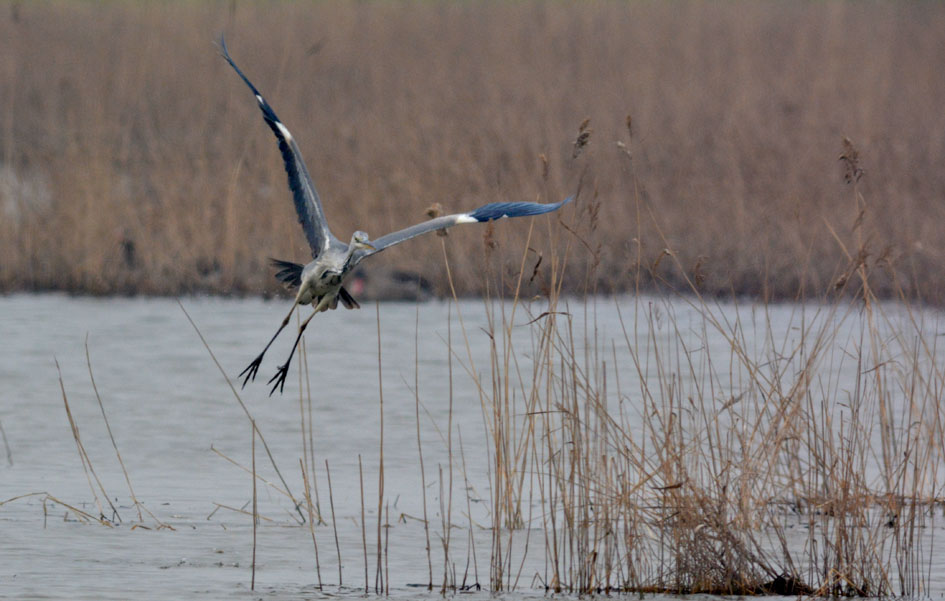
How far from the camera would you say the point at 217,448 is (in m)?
6.58

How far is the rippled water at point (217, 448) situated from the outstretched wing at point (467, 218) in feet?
1.05

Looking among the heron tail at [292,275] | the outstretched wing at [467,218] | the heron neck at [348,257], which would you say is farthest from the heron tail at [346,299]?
the outstretched wing at [467,218]

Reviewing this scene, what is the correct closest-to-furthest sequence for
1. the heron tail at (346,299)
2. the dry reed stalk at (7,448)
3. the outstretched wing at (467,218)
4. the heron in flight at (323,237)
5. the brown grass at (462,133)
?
the outstretched wing at (467,218) → the heron in flight at (323,237) → the heron tail at (346,299) → the dry reed stalk at (7,448) → the brown grass at (462,133)

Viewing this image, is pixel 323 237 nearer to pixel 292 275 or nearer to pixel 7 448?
pixel 292 275

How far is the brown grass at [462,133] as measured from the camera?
423 inches

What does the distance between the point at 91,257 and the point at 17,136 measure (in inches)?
193

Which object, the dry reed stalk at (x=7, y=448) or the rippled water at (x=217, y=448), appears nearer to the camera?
the rippled water at (x=217, y=448)

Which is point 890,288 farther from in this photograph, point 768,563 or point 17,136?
point 17,136

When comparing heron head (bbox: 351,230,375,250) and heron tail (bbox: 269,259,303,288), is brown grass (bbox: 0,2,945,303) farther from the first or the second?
heron head (bbox: 351,230,375,250)

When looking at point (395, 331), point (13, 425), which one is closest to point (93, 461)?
point (13, 425)

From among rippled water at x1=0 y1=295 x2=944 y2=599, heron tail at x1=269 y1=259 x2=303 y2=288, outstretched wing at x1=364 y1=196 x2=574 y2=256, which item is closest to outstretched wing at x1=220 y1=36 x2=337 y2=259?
heron tail at x1=269 y1=259 x2=303 y2=288

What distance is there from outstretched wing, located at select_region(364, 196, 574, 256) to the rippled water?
0.32 meters

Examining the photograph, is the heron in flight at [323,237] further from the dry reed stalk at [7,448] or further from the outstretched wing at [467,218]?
the dry reed stalk at [7,448]

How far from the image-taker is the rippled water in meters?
4.56
